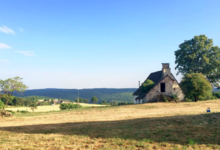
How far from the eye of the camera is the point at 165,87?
119 feet

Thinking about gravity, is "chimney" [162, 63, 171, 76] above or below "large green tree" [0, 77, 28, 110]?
above

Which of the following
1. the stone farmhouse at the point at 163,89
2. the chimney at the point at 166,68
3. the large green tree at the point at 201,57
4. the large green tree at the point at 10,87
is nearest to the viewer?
the large green tree at the point at 10,87

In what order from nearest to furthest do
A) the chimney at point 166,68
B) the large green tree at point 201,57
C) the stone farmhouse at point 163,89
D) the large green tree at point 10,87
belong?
1. the large green tree at point 10,87
2. the stone farmhouse at point 163,89
3. the chimney at point 166,68
4. the large green tree at point 201,57

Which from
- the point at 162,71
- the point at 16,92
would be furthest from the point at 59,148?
the point at 162,71

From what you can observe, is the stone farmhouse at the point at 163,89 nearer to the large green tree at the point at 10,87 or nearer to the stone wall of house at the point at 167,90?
the stone wall of house at the point at 167,90

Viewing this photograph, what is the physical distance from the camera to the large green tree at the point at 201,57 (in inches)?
1617

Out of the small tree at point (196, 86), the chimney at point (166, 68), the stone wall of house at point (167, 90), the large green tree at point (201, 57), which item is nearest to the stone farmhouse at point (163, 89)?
the stone wall of house at point (167, 90)

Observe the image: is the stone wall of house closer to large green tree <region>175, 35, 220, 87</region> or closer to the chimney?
the chimney

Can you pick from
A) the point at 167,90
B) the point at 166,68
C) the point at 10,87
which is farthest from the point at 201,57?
the point at 10,87

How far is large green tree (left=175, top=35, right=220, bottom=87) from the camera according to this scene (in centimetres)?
4106

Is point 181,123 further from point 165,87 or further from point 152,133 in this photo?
point 165,87

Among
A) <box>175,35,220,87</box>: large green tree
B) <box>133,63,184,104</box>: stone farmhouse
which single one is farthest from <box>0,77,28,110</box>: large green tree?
<box>175,35,220,87</box>: large green tree

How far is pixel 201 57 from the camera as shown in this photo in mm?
42125

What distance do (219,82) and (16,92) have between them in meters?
44.4
